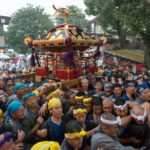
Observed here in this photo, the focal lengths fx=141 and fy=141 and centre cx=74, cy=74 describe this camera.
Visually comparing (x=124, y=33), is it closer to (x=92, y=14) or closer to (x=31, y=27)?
(x=92, y=14)

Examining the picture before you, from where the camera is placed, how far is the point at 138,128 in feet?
6.95

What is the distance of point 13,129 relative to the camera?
2090 millimetres

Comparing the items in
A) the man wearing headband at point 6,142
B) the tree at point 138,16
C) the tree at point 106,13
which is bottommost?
the man wearing headband at point 6,142

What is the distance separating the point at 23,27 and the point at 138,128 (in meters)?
23.8

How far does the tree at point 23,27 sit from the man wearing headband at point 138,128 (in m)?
22.6

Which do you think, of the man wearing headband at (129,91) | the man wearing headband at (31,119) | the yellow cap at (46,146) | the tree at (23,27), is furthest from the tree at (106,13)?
the yellow cap at (46,146)

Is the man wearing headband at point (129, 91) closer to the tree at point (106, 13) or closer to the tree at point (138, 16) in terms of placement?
the tree at point (138, 16)

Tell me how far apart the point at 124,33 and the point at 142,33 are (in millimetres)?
9661

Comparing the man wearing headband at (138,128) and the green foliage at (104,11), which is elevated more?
the green foliage at (104,11)

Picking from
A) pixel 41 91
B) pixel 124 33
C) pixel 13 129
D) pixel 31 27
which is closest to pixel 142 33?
pixel 41 91

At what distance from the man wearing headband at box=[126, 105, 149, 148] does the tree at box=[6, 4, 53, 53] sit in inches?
889

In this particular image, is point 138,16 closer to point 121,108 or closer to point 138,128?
→ point 121,108

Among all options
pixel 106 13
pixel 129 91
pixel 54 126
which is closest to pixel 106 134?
pixel 54 126

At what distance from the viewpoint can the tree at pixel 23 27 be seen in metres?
22.3
